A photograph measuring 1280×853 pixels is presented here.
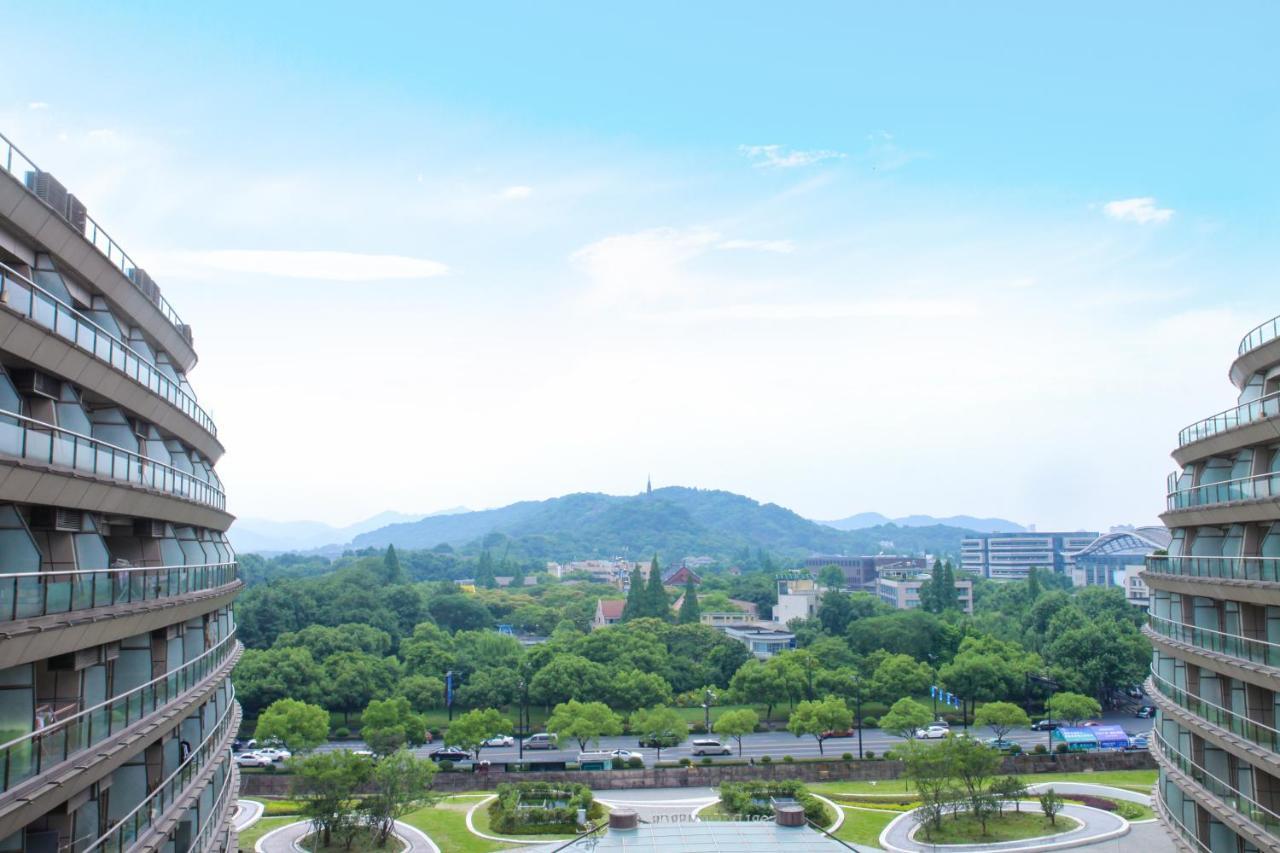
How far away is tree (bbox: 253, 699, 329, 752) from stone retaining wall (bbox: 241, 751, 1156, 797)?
512 centimetres

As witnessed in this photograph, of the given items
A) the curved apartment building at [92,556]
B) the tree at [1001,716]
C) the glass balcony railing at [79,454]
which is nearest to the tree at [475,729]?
the tree at [1001,716]

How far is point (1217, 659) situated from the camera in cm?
2125

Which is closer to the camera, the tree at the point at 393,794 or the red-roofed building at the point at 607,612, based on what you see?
the tree at the point at 393,794

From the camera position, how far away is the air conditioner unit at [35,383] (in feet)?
42.8

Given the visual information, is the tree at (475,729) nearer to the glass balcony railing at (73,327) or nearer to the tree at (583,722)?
the tree at (583,722)

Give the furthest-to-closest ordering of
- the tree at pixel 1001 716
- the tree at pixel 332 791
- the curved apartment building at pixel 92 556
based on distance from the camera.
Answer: the tree at pixel 1001 716
the tree at pixel 332 791
the curved apartment building at pixel 92 556

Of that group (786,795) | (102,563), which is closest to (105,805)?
(102,563)

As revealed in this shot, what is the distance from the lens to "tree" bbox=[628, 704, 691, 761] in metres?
60.2

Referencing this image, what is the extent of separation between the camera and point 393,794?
41438 millimetres

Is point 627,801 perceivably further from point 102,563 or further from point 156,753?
Result: point 102,563

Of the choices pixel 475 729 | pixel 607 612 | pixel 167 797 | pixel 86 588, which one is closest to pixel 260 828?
pixel 475 729

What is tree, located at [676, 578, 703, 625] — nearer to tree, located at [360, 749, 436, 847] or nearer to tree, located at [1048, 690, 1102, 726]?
tree, located at [1048, 690, 1102, 726]

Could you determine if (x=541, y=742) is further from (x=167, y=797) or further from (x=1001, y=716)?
(x=167, y=797)

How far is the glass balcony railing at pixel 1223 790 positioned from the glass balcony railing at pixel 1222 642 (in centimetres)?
277
